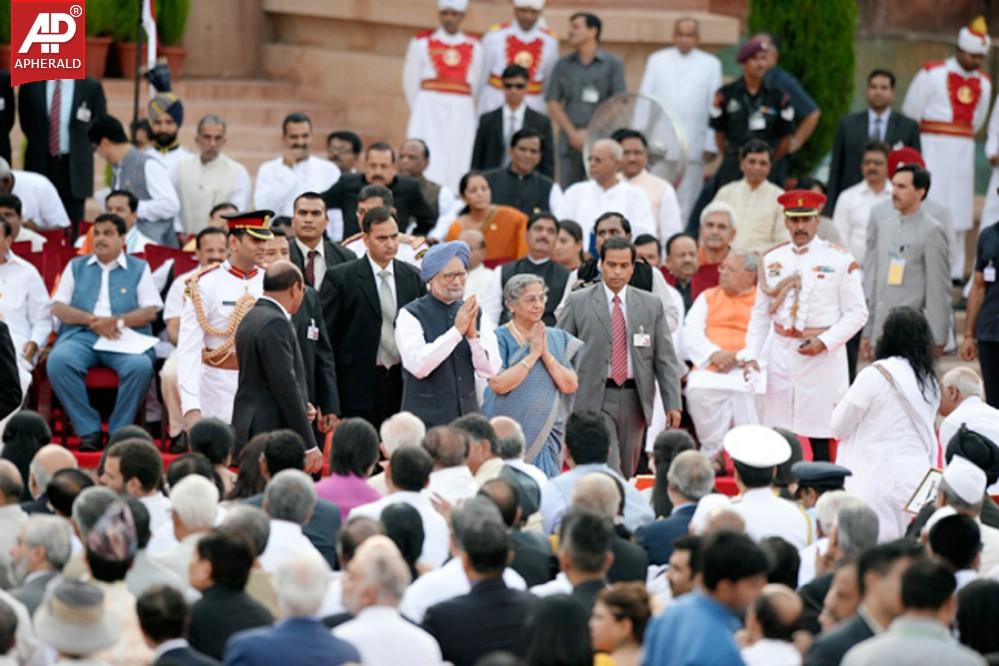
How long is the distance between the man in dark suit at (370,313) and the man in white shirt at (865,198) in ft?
15.3

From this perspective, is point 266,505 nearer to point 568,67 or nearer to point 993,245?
point 993,245

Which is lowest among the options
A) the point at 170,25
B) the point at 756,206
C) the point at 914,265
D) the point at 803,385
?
the point at 803,385

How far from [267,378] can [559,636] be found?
4163 mm

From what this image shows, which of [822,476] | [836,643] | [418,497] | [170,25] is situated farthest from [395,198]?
[836,643]

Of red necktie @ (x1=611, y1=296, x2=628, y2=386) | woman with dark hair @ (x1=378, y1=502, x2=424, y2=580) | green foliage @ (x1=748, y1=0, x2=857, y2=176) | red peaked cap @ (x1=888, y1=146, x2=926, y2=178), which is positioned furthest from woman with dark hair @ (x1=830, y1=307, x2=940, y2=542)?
green foliage @ (x1=748, y1=0, x2=857, y2=176)

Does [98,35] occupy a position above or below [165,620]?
above

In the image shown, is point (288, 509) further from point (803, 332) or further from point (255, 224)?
point (803, 332)

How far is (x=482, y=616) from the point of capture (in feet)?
24.1

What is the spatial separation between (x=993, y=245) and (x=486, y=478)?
19.6 ft

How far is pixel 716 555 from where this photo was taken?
6992mm

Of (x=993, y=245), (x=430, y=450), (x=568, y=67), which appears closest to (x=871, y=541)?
(x=430, y=450)

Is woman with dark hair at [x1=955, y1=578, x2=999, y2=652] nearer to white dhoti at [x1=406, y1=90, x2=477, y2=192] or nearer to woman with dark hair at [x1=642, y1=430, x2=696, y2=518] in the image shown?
woman with dark hair at [x1=642, y1=430, x2=696, y2=518]

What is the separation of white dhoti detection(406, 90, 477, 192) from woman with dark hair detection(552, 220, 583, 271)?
3.89 metres

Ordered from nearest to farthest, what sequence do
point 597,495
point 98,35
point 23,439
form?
point 597,495 < point 23,439 < point 98,35
